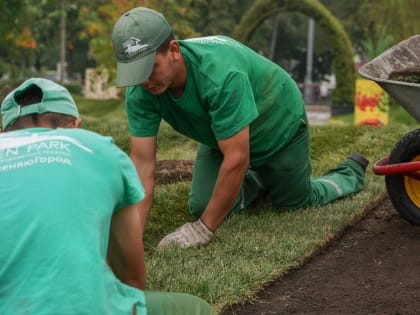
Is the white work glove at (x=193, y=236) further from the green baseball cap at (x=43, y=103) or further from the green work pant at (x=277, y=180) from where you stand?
the green baseball cap at (x=43, y=103)

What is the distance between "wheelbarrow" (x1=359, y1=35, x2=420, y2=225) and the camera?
4.79 meters

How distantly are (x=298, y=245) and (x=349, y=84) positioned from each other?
1081cm

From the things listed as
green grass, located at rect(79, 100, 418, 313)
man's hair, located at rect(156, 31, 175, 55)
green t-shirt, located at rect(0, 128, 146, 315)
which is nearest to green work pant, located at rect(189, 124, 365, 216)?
green grass, located at rect(79, 100, 418, 313)

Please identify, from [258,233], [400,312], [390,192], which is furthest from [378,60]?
[400,312]

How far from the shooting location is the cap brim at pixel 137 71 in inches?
148

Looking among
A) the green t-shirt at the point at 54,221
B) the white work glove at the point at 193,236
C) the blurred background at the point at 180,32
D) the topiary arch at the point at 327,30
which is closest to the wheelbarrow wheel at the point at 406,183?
the white work glove at the point at 193,236

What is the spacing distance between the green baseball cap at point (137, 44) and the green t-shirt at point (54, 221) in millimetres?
1716

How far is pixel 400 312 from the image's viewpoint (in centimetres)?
355

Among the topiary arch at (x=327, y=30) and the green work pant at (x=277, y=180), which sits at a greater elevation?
the green work pant at (x=277, y=180)

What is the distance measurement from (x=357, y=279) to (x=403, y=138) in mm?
1335

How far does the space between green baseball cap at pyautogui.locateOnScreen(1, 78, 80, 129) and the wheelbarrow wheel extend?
10.3 ft

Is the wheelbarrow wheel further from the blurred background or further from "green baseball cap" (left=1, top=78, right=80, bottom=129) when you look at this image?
"green baseball cap" (left=1, top=78, right=80, bottom=129)

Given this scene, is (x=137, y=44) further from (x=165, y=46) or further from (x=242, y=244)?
(x=242, y=244)

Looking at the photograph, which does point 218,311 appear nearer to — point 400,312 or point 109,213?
point 400,312
